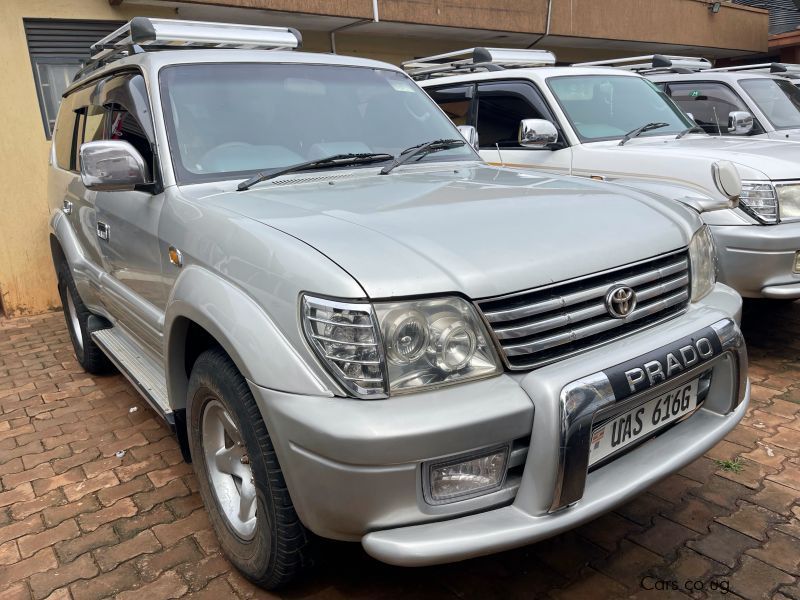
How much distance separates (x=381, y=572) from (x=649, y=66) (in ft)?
22.9

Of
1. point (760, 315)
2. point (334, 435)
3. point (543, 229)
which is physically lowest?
point (760, 315)

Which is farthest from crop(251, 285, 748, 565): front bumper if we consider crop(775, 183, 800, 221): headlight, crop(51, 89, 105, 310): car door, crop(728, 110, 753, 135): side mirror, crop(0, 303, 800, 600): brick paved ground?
crop(728, 110, 753, 135): side mirror

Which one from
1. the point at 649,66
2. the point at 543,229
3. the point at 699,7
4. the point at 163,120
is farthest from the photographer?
Answer: the point at 699,7

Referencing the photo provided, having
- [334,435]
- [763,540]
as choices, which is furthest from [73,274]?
[763,540]

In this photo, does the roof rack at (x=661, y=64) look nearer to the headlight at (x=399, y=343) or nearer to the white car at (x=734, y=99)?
the white car at (x=734, y=99)

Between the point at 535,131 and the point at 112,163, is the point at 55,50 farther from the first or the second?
the point at 535,131

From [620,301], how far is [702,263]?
67cm

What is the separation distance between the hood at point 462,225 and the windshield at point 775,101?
5005mm

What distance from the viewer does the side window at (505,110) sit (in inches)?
212

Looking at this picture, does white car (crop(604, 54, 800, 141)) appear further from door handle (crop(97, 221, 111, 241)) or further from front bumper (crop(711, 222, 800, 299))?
door handle (crop(97, 221, 111, 241))

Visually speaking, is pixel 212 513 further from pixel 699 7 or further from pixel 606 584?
pixel 699 7

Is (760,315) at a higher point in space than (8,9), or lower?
lower

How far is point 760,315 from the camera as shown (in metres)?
5.25

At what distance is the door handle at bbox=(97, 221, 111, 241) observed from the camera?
11.2ft
